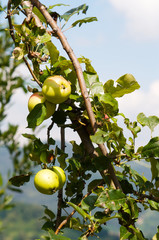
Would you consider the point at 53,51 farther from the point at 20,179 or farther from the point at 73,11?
the point at 20,179

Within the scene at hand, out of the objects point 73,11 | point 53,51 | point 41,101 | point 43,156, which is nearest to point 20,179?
point 43,156

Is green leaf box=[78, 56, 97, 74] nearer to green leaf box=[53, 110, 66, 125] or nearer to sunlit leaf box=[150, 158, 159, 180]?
green leaf box=[53, 110, 66, 125]

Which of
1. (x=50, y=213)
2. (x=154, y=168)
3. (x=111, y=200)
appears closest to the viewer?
(x=111, y=200)

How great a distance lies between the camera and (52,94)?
0.54 meters

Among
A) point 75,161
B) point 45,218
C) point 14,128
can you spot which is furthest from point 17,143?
point 75,161

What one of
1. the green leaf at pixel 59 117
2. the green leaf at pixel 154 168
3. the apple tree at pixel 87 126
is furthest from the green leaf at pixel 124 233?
the green leaf at pixel 59 117

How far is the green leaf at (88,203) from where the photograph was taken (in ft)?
1.68

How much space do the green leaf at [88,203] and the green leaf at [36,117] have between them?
0.58ft

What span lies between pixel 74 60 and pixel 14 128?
1.37 metres

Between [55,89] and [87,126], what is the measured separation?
12 cm

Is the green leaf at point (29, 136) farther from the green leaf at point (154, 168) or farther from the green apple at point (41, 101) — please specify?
the green leaf at point (154, 168)

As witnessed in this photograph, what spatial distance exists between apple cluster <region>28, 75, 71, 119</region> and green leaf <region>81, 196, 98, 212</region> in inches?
7.4

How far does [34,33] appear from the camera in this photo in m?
0.57

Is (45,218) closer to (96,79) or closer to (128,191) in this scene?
(128,191)
